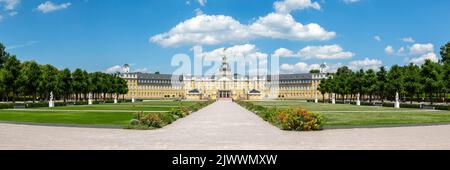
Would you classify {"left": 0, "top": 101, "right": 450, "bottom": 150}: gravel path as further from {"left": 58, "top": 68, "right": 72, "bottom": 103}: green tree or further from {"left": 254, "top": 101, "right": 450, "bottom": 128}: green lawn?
{"left": 58, "top": 68, "right": 72, "bottom": 103}: green tree

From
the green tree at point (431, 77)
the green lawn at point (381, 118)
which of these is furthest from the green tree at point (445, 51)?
the green lawn at point (381, 118)

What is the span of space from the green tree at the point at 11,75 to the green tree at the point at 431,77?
58.7 meters

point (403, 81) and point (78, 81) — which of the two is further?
point (78, 81)

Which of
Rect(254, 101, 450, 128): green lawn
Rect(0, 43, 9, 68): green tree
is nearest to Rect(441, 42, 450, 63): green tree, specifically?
Rect(254, 101, 450, 128): green lawn

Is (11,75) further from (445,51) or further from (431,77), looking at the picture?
(445,51)

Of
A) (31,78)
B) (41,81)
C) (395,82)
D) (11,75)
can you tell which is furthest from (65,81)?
(395,82)

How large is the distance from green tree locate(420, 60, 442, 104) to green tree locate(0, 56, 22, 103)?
2311 inches

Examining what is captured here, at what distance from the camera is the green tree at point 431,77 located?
62287mm

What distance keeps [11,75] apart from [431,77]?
60422 millimetres

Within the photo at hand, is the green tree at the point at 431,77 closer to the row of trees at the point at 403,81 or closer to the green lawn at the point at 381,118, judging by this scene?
the row of trees at the point at 403,81

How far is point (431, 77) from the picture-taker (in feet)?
213

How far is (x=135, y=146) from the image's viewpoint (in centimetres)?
1622
